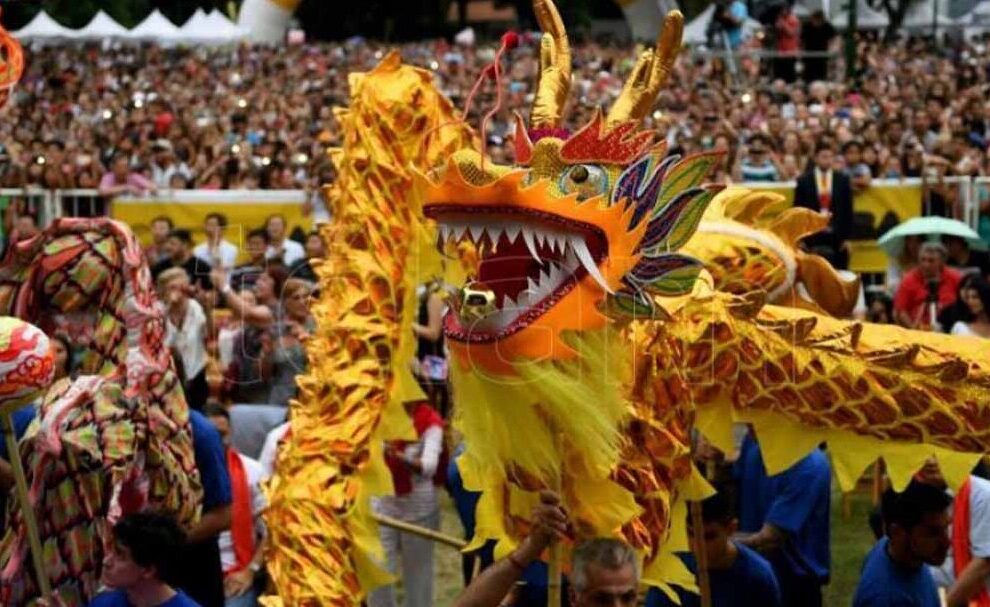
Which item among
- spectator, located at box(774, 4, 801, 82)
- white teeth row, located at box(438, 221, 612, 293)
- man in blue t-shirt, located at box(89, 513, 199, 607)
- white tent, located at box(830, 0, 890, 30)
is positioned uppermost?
white tent, located at box(830, 0, 890, 30)

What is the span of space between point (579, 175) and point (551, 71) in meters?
0.61

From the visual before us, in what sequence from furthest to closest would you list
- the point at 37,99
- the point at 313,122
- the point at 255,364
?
the point at 37,99, the point at 313,122, the point at 255,364

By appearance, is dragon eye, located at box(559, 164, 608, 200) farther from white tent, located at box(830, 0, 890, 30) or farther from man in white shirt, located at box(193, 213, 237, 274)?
white tent, located at box(830, 0, 890, 30)

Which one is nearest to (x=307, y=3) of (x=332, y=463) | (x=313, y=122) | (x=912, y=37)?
(x=912, y=37)

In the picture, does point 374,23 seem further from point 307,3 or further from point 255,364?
point 255,364

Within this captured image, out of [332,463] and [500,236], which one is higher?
[500,236]

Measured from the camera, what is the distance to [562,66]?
5.82 metres

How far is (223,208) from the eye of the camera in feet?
Result: 45.8

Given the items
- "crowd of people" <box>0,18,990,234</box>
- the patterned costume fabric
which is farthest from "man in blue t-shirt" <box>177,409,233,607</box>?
"crowd of people" <box>0,18,990,234</box>

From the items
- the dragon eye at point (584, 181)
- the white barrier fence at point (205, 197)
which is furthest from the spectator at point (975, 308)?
the dragon eye at point (584, 181)

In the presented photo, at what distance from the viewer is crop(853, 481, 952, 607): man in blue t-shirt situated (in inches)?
244

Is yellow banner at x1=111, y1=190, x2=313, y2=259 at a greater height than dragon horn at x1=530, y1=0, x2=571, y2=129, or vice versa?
dragon horn at x1=530, y1=0, x2=571, y2=129

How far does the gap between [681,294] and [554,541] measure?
80 cm

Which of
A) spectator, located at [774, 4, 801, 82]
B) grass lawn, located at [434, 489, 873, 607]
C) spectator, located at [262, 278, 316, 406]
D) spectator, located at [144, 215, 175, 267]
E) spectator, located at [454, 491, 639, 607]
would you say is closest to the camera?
spectator, located at [454, 491, 639, 607]
